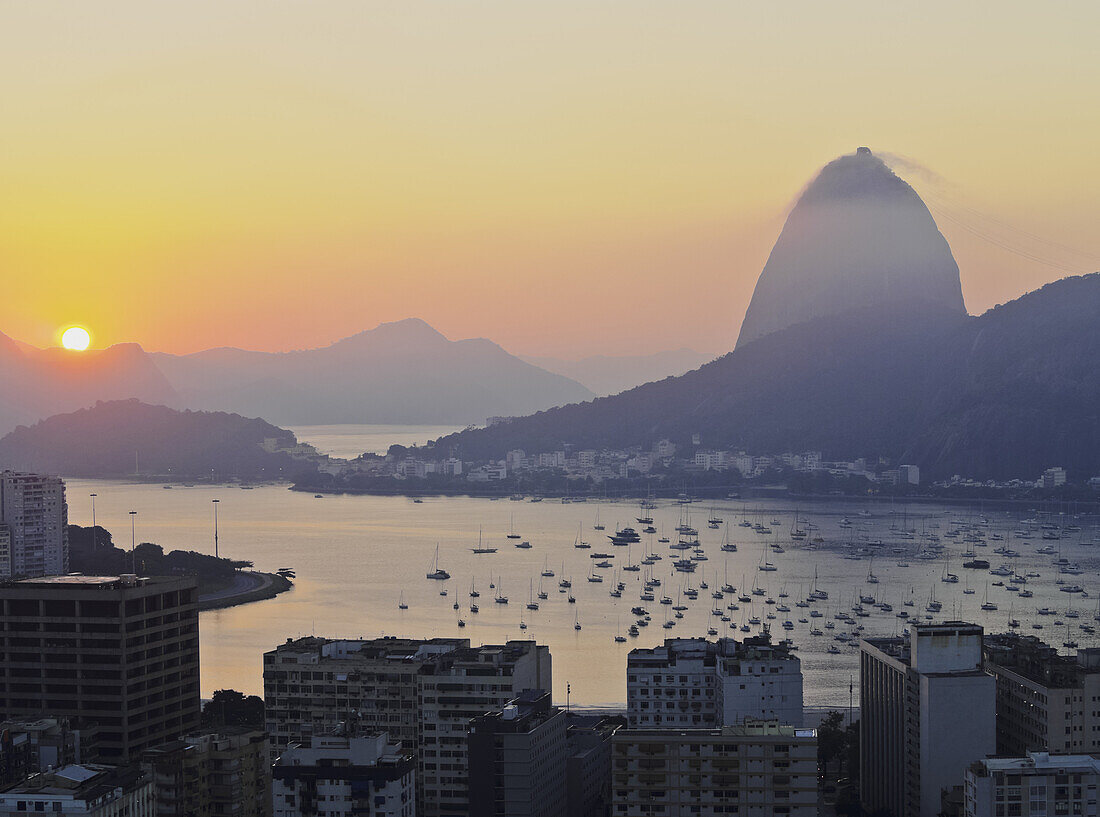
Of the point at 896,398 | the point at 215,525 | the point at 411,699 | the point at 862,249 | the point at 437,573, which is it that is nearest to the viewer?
the point at 411,699

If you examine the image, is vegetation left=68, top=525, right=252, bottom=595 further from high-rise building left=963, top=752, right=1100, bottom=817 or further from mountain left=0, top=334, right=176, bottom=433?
mountain left=0, top=334, right=176, bottom=433

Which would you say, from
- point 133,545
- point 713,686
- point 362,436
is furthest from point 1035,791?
point 362,436

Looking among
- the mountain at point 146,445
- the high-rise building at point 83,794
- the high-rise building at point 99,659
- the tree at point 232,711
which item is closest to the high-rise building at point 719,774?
the high-rise building at point 83,794

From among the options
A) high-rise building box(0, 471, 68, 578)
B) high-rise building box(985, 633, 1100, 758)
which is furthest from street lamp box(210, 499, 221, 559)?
high-rise building box(985, 633, 1100, 758)

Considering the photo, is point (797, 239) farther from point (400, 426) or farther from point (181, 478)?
point (400, 426)

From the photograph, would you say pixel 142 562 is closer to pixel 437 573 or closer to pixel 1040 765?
pixel 437 573

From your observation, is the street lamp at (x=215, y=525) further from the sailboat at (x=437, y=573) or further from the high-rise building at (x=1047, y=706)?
the high-rise building at (x=1047, y=706)
